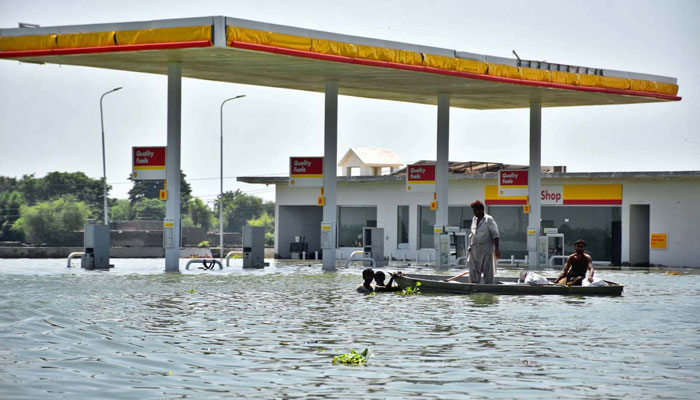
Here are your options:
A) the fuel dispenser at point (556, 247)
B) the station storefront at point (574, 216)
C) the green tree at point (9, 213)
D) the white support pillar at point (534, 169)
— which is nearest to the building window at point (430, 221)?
the station storefront at point (574, 216)

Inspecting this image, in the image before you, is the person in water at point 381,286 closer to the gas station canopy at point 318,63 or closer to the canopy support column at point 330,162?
the gas station canopy at point 318,63

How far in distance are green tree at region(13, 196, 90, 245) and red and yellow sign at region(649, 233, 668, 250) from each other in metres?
61.7

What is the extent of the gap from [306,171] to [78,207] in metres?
71.6

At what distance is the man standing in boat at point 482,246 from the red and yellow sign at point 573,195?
23.1 metres

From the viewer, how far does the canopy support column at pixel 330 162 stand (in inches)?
1344

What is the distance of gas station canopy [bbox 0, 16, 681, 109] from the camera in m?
27.0

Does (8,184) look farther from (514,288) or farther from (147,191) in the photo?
(514,288)

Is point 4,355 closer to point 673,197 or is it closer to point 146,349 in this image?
point 146,349

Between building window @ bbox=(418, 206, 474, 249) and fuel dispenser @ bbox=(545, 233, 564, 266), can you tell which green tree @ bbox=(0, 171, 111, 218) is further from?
fuel dispenser @ bbox=(545, 233, 564, 266)

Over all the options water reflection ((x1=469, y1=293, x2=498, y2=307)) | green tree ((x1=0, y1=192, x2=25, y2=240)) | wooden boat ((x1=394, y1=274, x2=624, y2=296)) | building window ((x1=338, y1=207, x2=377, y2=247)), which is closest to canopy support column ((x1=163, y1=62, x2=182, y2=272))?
wooden boat ((x1=394, y1=274, x2=624, y2=296))

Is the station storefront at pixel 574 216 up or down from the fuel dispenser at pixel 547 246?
up

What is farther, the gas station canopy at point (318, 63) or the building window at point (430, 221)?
the building window at point (430, 221)

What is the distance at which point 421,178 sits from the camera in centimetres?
3831

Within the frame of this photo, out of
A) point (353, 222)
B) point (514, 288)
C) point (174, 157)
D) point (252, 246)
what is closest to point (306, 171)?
point (252, 246)
